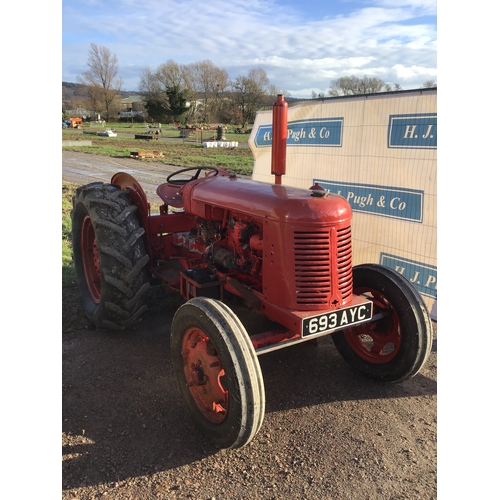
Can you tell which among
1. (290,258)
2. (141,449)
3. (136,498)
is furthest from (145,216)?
(136,498)

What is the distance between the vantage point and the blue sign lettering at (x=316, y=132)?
5.76 meters

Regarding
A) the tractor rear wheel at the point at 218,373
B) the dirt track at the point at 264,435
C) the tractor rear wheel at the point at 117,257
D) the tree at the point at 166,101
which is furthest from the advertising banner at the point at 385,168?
the tree at the point at 166,101

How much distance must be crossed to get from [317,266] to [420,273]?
2.45 meters

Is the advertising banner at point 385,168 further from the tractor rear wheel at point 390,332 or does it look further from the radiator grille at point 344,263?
the radiator grille at point 344,263

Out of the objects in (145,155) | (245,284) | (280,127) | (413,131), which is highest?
(145,155)

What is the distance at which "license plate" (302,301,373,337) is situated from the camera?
2932 mm

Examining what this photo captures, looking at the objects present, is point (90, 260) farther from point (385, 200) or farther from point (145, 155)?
point (145, 155)

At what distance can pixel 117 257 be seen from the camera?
12.7 ft

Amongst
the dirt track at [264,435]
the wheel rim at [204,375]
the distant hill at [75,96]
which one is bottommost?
the dirt track at [264,435]

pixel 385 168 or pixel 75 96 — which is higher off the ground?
pixel 75 96

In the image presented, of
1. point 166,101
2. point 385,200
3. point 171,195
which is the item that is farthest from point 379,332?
point 166,101

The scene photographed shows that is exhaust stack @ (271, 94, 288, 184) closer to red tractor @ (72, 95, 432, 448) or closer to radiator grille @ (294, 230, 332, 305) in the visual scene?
red tractor @ (72, 95, 432, 448)

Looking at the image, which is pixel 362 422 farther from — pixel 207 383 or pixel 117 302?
pixel 117 302

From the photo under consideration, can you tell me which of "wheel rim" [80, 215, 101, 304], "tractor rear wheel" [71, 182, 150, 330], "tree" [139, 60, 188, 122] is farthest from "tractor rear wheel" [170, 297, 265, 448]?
"tree" [139, 60, 188, 122]
